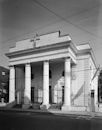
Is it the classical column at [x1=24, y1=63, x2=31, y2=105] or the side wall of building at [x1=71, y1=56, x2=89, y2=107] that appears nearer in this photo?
the side wall of building at [x1=71, y1=56, x2=89, y2=107]

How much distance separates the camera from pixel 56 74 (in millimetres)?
11023

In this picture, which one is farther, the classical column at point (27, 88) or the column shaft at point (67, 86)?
the classical column at point (27, 88)

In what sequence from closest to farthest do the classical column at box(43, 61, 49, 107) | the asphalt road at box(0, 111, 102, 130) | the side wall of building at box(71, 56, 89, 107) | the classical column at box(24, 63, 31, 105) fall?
the asphalt road at box(0, 111, 102, 130)
the classical column at box(43, 61, 49, 107)
the side wall of building at box(71, 56, 89, 107)
the classical column at box(24, 63, 31, 105)

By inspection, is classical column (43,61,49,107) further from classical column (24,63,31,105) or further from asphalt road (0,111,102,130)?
asphalt road (0,111,102,130)

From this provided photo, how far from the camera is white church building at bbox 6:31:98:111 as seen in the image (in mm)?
9117

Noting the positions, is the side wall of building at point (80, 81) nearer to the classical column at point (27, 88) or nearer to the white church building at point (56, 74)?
the white church building at point (56, 74)

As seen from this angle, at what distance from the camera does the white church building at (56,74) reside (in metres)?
9.12

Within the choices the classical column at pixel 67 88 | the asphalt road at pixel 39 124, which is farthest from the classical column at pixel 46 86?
the asphalt road at pixel 39 124

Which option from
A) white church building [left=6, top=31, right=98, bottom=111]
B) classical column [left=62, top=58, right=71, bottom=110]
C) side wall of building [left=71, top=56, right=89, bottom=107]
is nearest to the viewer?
classical column [left=62, top=58, right=71, bottom=110]

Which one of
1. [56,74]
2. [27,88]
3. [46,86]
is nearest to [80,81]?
[56,74]

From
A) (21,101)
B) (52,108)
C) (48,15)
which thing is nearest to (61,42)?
(52,108)

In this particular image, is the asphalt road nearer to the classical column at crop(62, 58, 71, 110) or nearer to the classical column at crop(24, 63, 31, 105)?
the classical column at crop(62, 58, 71, 110)

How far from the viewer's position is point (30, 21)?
Answer: 1.48 meters

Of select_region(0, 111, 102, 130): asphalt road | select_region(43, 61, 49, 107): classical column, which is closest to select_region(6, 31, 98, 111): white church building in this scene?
select_region(43, 61, 49, 107): classical column
